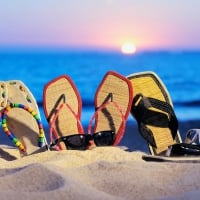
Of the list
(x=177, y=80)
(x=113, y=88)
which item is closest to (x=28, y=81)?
(x=177, y=80)

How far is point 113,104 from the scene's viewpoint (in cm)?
328

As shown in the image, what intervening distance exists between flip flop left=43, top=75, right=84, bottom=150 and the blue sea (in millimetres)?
4636

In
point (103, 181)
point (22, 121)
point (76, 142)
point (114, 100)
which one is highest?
point (114, 100)

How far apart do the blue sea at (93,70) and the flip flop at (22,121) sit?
4665mm

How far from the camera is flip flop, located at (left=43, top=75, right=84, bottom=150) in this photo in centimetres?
322

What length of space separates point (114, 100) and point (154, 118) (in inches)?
10.1

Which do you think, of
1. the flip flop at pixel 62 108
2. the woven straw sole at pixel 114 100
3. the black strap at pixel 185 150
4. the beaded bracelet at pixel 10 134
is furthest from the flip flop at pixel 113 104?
the black strap at pixel 185 150

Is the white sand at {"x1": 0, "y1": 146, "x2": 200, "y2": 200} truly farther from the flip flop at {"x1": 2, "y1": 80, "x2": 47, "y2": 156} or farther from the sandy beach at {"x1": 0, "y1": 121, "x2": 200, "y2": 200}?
the flip flop at {"x1": 2, "y1": 80, "x2": 47, "y2": 156}

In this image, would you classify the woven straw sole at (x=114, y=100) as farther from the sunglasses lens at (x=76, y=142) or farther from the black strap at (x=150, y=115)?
the sunglasses lens at (x=76, y=142)


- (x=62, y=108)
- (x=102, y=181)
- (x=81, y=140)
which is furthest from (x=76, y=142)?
(x=102, y=181)

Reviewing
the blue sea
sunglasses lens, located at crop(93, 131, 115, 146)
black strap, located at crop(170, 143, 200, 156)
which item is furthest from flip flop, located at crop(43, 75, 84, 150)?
Result: the blue sea

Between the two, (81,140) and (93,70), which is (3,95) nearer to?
(81,140)

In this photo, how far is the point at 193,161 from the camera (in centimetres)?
256

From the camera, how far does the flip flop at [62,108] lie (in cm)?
322
